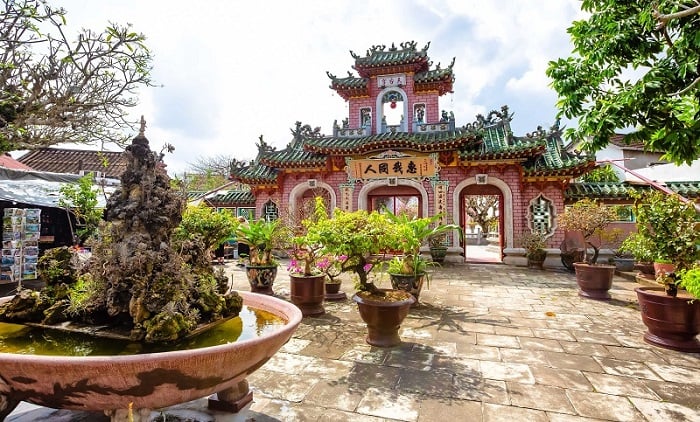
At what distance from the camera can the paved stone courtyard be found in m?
2.54

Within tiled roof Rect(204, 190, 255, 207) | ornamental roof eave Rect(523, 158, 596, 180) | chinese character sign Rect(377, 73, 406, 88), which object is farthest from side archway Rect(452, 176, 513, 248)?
tiled roof Rect(204, 190, 255, 207)

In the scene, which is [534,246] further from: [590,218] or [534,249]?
[590,218]

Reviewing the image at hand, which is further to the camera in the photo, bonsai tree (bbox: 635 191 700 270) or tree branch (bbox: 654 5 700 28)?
bonsai tree (bbox: 635 191 700 270)

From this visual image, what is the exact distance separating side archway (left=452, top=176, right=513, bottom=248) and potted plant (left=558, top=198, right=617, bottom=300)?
170 inches

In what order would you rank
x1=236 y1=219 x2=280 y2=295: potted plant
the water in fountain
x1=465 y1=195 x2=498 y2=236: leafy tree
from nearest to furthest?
the water in fountain < x1=236 y1=219 x2=280 y2=295: potted plant < x1=465 y1=195 x2=498 y2=236: leafy tree

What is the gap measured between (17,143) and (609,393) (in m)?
8.58

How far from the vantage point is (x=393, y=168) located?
12359 mm

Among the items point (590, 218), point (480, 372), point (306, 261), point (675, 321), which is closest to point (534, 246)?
point (590, 218)

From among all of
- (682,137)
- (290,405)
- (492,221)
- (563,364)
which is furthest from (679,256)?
(492,221)

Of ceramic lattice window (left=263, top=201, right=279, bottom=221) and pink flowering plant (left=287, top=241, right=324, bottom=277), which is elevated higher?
ceramic lattice window (left=263, top=201, right=279, bottom=221)

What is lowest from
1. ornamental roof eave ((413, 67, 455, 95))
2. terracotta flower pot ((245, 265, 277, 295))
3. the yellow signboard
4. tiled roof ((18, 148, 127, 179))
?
terracotta flower pot ((245, 265, 277, 295))

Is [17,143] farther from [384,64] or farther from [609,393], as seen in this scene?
[384,64]

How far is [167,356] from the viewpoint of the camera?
1.56m

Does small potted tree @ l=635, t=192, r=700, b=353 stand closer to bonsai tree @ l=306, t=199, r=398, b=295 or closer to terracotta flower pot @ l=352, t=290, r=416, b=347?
terracotta flower pot @ l=352, t=290, r=416, b=347
